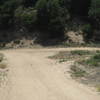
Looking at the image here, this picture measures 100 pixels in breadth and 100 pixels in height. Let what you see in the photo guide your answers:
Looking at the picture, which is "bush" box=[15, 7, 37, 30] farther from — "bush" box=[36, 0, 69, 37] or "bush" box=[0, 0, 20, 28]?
"bush" box=[36, 0, 69, 37]

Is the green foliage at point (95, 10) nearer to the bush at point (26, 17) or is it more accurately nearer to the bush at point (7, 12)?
the bush at point (26, 17)

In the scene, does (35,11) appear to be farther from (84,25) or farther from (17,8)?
(84,25)

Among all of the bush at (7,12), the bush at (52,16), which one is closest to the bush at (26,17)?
the bush at (7,12)

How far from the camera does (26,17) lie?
45938mm

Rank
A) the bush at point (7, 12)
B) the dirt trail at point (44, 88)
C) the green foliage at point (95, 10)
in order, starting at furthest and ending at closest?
the bush at point (7, 12) < the green foliage at point (95, 10) < the dirt trail at point (44, 88)

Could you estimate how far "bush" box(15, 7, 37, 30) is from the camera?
4553 centimetres

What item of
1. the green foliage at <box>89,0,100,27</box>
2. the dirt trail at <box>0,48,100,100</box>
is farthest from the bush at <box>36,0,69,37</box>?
the dirt trail at <box>0,48,100,100</box>

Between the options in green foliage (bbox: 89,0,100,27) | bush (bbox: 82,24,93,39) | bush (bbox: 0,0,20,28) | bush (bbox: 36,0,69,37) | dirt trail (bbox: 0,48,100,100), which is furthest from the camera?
bush (bbox: 0,0,20,28)

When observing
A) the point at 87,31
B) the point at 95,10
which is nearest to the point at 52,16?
the point at 87,31

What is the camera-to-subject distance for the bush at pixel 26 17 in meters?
45.5

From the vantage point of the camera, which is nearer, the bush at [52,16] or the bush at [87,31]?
the bush at [52,16]

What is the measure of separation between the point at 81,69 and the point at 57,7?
2303 centimetres

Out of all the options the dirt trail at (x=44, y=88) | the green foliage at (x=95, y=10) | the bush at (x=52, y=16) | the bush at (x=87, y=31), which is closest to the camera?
the dirt trail at (x=44, y=88)

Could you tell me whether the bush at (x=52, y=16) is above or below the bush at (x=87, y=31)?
above
